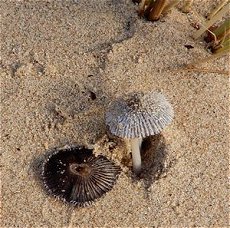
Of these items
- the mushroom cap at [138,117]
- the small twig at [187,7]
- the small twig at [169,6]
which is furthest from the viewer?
the small twig at [187,7]

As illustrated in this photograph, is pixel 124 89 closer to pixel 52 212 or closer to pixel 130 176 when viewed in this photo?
pixel 130 176

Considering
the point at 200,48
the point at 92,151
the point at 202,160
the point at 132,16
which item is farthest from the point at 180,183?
the point at 132,16

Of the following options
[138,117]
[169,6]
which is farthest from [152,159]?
[169,6]

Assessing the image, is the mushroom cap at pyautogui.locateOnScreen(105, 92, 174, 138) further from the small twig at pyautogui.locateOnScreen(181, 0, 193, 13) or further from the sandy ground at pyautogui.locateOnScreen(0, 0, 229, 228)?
the small twig at pyautogui.locateOnScreen(181, 0, 193, 13)

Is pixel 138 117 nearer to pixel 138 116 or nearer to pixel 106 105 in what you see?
pixel 138 116

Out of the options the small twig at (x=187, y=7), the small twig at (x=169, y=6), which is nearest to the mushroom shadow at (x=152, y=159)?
the small twig at (x=169, y=6)

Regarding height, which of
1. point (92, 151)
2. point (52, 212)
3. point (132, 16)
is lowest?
point (52, 212)

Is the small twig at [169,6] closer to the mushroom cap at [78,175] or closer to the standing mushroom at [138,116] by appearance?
the standing mushroom at [138,116]

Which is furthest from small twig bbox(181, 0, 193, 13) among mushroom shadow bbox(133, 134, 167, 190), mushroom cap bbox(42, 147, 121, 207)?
mushroom cap bbox(42, 147, 121, 207)
